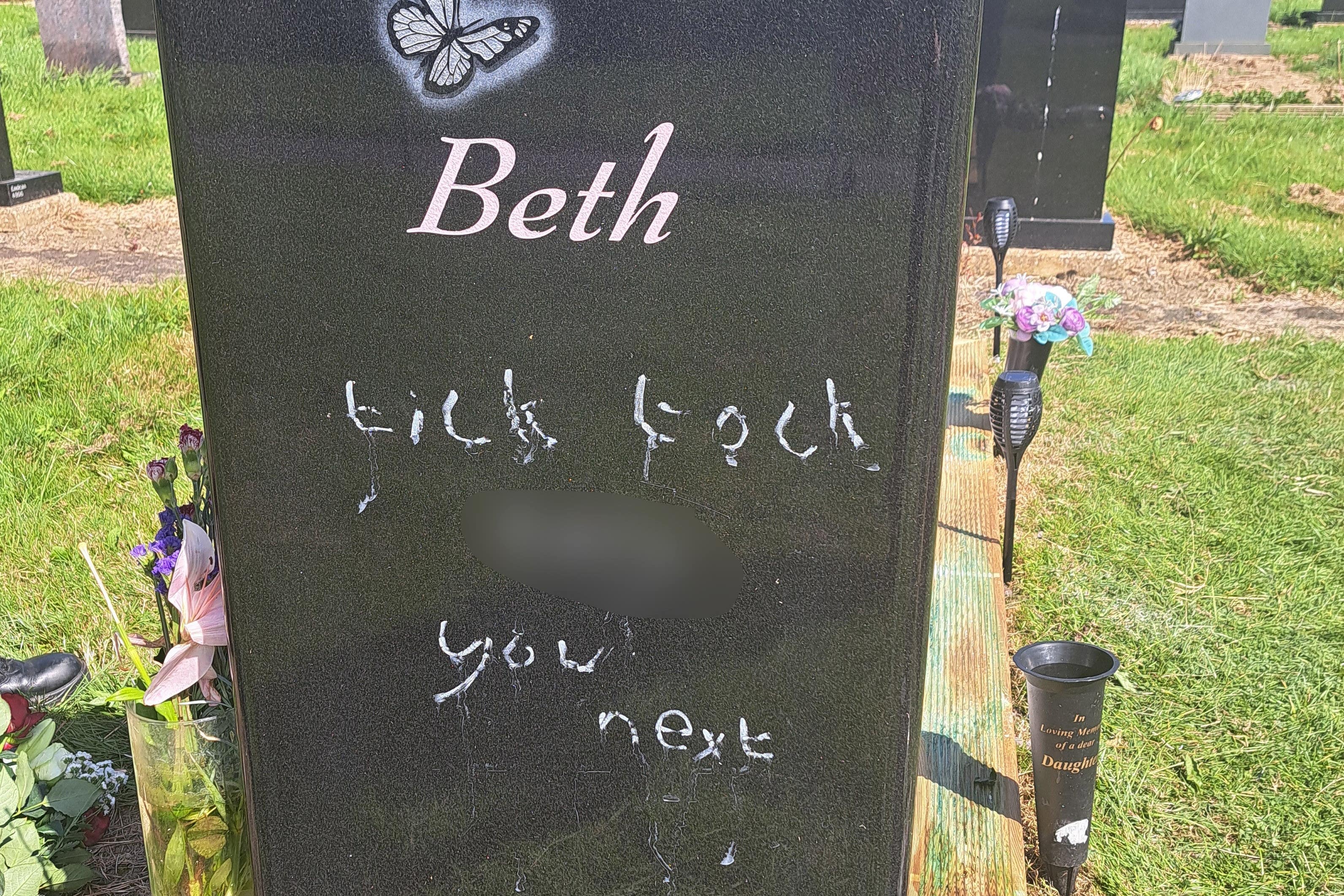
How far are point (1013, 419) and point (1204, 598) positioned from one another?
0.81 m

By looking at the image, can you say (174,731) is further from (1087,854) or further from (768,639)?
(1087,854)

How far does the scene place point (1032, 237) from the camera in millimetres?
6496

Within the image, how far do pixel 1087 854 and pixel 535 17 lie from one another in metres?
1.84

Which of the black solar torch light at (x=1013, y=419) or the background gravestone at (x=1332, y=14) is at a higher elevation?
the background gravestone at (x=1332, y=14)

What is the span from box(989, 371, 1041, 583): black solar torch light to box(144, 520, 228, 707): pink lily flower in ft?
6.25

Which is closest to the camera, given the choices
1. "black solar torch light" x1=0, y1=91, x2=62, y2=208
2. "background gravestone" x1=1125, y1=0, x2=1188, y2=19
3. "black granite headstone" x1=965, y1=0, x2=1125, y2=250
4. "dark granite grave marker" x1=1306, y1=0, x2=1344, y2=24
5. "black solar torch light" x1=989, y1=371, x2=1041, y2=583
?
"black solar torch light" x1=989, y1=371, x2=1041, y2=583

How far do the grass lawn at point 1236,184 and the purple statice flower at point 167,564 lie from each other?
19.2 feet

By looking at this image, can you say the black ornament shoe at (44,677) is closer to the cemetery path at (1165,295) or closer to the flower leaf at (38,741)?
the flower leaf at (38,741)

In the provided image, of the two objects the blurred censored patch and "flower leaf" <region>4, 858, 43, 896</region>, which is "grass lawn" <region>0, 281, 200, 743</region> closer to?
"flower leaf" <region>4, 858, 43, 896</region>

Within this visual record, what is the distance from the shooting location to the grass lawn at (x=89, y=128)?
7.02m

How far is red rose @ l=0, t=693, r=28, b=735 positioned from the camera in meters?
2.05

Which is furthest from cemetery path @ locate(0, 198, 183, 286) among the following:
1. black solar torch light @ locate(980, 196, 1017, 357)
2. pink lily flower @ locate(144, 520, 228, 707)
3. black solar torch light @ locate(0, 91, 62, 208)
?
pink lily flower @ locate(144, 520, 228, 707)

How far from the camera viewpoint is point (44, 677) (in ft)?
7.98

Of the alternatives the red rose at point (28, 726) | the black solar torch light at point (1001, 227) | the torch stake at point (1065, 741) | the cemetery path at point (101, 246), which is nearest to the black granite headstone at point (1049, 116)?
the black solar torch light at point (1001, 227)
